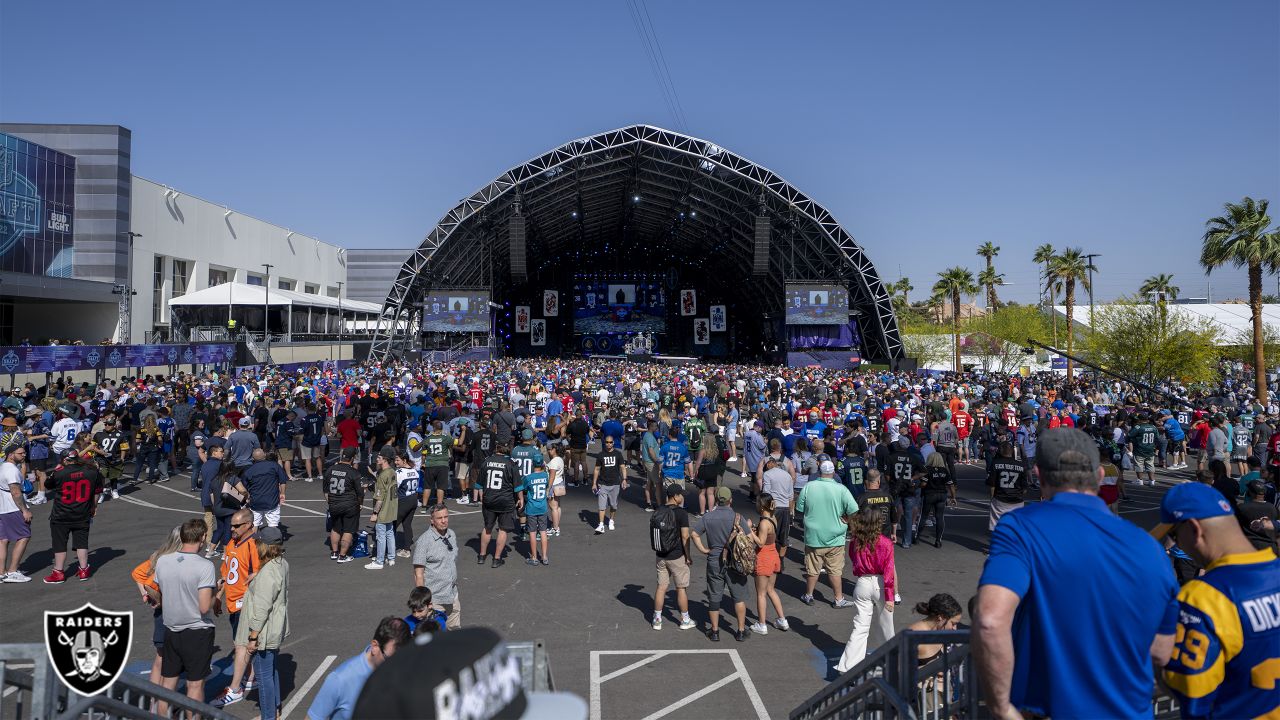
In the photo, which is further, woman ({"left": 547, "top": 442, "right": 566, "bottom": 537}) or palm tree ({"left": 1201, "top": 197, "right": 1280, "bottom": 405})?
palm tree ({"left": 1201, "top": 197, "right": 1280, "bottom": 405})

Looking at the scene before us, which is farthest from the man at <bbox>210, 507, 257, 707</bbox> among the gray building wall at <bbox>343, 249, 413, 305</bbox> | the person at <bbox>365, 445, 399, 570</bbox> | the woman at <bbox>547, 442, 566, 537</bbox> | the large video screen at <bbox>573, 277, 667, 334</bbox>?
the gray building wall at <bbox>343, 249, 413, 305</bbox>

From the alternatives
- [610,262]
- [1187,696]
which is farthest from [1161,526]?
[610,262]

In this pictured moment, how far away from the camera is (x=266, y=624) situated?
212 inches

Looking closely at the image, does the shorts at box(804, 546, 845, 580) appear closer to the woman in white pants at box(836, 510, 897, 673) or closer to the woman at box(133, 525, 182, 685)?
the woman in white pants at box(836, 510, 897, 673)

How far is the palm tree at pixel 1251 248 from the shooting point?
25094mm

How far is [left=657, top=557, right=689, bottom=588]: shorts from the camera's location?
7402 millimetres

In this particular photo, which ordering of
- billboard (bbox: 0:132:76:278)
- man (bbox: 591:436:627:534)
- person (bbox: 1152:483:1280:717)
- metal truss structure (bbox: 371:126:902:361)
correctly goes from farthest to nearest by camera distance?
metal truss structure (bbox: 371:126:902:361)
billboard (bbox: 0:132:76:278)
man (bbox: 591:436:627:534)
person (bbox: 1152:483:1280:717)

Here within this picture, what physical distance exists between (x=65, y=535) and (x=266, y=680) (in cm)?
498

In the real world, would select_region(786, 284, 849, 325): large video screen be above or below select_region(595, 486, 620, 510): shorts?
above

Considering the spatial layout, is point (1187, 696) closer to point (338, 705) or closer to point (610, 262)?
point (338, 705)

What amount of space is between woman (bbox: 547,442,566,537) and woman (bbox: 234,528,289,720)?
16.8ft

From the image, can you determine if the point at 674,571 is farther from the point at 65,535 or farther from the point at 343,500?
the point at 65,535

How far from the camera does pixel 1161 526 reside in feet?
9.42

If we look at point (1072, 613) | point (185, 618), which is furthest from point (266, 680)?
point (1072, 613)
